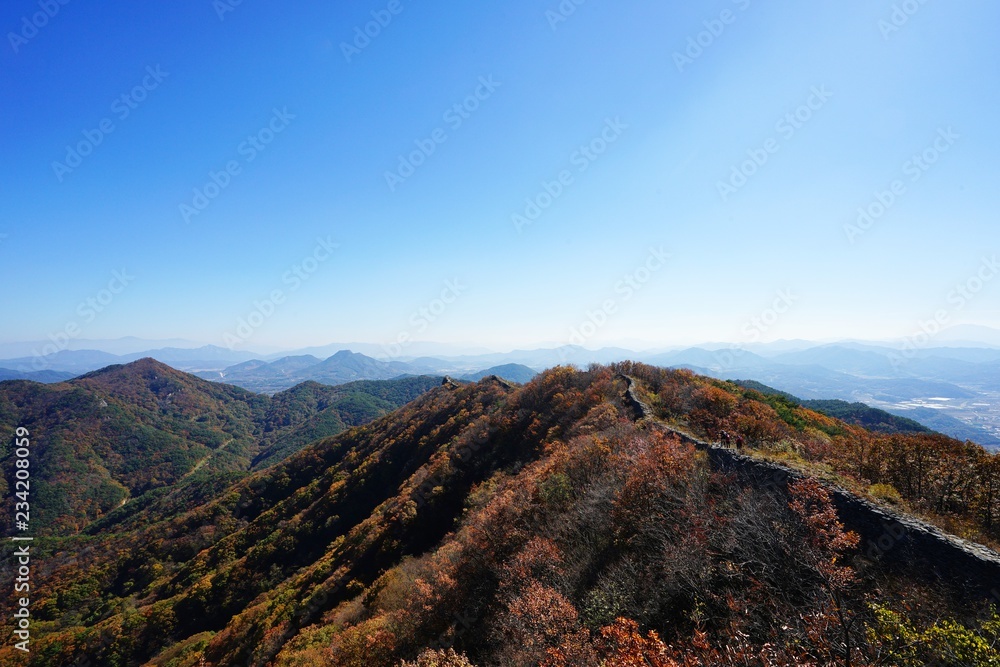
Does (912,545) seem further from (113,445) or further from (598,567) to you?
(113,445)

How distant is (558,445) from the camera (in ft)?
78.8

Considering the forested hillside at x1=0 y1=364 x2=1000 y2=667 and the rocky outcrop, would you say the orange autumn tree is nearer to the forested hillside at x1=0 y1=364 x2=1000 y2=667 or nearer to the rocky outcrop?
the forested hillside at x1=0 y1=364 x2=1000 y2=667

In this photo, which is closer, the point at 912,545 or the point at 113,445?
the point at 912,545

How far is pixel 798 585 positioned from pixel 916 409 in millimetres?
267423

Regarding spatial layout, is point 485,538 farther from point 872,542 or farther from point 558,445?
point 872,542

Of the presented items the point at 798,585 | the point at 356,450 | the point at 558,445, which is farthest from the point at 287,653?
the point at 356,450

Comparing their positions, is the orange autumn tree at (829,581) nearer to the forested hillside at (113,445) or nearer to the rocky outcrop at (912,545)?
the rocky outcrop at (912,545)

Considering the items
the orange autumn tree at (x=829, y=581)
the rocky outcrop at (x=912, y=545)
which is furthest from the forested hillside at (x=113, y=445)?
the rocky outcrop at (x=912, y=545)

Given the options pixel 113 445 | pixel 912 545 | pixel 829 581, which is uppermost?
pixel 829 581

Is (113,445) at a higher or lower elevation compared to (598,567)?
lower

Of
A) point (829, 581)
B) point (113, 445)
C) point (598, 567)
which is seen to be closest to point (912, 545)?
point (829, 581)

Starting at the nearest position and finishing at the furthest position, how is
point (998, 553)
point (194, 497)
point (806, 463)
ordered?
point (998, 553) → point (806, 463) → point (194, 497)

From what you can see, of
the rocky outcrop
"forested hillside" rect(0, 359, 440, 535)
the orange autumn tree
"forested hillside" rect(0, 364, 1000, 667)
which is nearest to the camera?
the orange autumn tree

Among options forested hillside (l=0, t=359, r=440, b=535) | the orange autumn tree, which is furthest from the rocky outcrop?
forested hillside (l=0, t=359, r=440, b=535)
